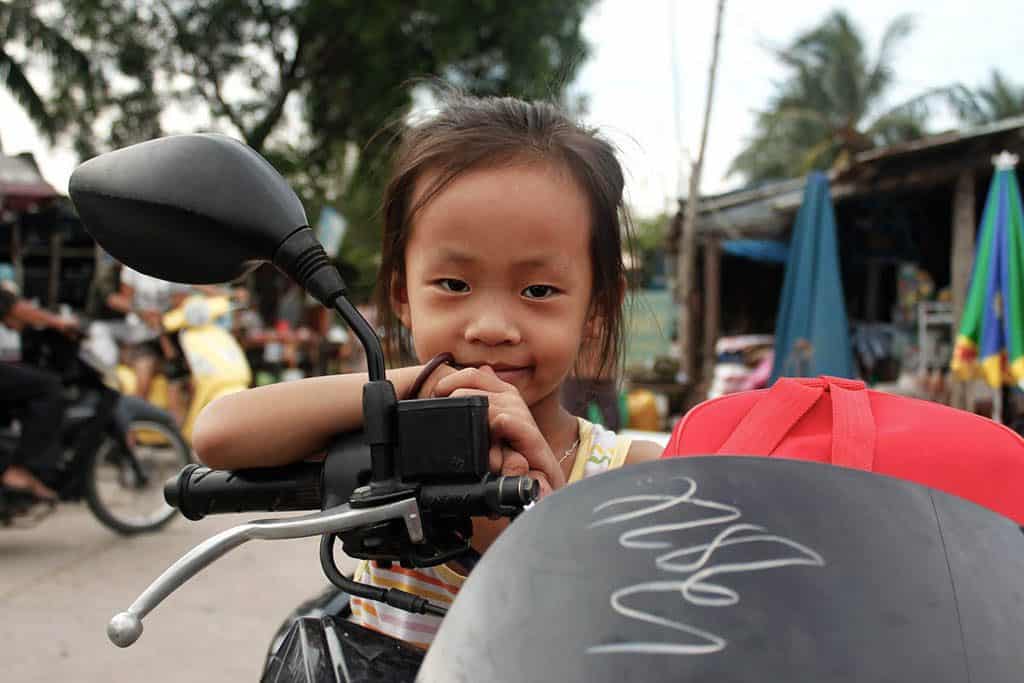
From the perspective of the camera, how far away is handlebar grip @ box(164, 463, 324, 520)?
87 cm

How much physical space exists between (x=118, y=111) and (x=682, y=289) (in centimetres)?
954

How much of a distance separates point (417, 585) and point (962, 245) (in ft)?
20.8

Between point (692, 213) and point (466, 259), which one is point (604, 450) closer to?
point (466, 259)

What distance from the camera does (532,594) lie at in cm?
53

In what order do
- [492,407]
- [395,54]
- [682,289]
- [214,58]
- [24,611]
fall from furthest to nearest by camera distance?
[214,58]
[395,54]
[682,289]
[24,611]
[492,407]

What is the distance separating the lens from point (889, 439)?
879 millimetres

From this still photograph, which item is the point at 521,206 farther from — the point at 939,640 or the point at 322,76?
the point at 322,76

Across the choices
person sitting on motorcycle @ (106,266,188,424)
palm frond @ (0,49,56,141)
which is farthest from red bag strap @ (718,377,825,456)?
palm frond @ (0,49,56,141)

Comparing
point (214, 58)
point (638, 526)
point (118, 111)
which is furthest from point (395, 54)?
point (638, 526)

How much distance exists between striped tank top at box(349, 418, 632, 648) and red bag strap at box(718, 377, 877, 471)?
0.17 metres

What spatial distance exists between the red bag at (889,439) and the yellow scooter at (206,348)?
4.91 metres

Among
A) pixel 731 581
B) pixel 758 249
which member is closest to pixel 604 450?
pixel 731 581

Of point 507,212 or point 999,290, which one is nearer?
point 507,212

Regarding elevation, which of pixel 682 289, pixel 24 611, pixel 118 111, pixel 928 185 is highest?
pixel 118 111
